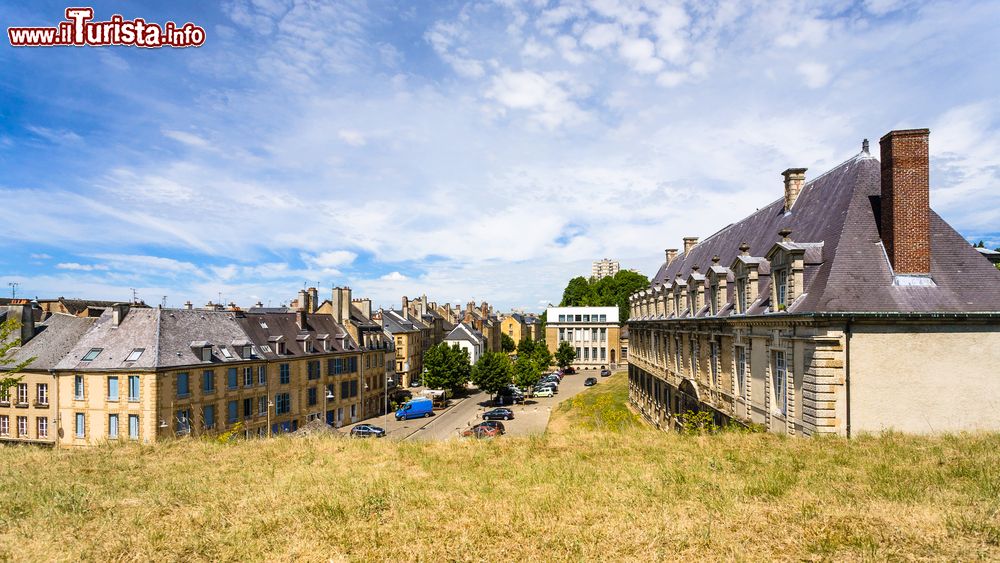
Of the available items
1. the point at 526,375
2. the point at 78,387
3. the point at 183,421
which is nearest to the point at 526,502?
the point at 183,421

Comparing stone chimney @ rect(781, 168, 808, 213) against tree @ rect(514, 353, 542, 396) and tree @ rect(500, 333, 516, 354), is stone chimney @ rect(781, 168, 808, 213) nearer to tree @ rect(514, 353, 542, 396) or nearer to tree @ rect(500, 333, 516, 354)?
tree @ rect(514, 353, 542, 396)

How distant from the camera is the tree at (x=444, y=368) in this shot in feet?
185

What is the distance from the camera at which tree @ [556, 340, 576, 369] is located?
259ft

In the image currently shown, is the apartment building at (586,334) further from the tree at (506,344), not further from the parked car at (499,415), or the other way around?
the parked car at (499,415)

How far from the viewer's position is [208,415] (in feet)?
108

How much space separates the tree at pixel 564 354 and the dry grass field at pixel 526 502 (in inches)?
2544

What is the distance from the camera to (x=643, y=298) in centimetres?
3919

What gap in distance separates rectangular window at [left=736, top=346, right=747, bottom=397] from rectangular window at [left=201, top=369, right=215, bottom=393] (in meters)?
30.4

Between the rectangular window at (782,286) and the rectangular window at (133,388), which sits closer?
the rectangular window at (782,286)

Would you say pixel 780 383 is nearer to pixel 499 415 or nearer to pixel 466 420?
pixel 499 415

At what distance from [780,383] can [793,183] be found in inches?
414

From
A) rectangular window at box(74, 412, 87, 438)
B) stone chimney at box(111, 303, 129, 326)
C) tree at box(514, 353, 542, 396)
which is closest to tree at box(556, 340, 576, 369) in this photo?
tree at box(514, 353, 542, 396)

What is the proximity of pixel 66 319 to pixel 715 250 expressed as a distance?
43448 mm

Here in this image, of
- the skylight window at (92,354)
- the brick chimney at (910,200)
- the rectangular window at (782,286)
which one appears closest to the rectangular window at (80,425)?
the skylight window at (92,354)
